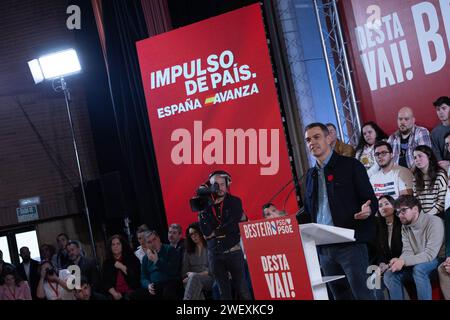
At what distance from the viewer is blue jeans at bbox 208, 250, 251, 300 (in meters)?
6.39

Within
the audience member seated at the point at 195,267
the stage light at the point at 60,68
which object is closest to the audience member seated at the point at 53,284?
the stage light at the point at 60,68

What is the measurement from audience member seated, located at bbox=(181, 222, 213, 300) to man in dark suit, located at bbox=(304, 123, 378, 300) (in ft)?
7.38

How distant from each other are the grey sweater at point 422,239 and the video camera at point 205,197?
1.88 metres

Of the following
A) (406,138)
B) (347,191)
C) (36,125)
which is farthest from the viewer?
(36,125)

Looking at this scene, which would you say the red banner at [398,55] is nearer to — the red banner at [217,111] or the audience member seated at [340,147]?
the audience member seated at [340,147]

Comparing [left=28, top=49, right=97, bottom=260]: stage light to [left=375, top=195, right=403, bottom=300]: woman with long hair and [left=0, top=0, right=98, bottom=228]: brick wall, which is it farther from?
[left=375, top=195, right=403, bottom=300]: woman with long hair

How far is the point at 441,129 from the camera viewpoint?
19.0 ft

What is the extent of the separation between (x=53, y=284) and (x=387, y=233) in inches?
159

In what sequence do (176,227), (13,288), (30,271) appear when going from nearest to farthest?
(176,227)
(13,288)
(30,271)

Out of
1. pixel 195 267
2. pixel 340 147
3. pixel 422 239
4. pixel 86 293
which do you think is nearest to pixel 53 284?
pixel 86 293

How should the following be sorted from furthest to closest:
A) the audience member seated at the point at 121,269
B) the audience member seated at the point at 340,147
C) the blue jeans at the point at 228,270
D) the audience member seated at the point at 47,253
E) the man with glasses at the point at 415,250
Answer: the audience member seated at the point at 47,253 → the audience member seated at the point at 121,269 → the blue jeans at the point at 228,270 → the audience member seated at the point at 340,147 → the man with glasses at the point at 415,250

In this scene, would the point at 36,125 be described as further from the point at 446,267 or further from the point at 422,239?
the point at 446,267

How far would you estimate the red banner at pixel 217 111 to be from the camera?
24.0 ft

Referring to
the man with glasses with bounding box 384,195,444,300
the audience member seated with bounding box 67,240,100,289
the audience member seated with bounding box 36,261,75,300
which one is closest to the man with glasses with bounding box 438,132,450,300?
the man with glasses with bounding box 384,195,444,300
